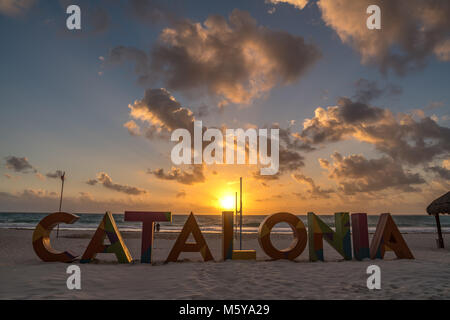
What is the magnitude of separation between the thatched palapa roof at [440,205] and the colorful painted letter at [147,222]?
15.0 metres

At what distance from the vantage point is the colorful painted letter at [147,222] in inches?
403

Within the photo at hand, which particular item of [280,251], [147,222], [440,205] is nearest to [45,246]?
[147,222]

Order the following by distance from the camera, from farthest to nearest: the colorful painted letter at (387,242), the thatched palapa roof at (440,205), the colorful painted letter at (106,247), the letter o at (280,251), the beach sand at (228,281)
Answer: the thatched palapa roof at (440,205), the colorful painted letter at (387,242), the letter o at (280,251), the colorful painted letter at (106,247), the beach sand at (228,281)

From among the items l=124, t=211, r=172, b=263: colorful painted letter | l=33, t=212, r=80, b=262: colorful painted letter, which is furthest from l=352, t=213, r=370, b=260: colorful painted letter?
l=33, t=212, r=80, b=262: colorful painted letter

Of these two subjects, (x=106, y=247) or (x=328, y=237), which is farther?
(x=328, y=237)

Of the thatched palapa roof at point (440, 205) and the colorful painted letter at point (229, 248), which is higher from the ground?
the thatched palapa roof at point (440, 205)

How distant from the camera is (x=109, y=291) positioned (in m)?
6.31

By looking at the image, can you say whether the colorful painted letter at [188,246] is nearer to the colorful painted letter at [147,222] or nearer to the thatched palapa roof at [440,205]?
the colorful painted letter at [147,222]

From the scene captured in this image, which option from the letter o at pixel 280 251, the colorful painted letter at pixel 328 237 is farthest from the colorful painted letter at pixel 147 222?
the colorful painted letter at pixel 328 237

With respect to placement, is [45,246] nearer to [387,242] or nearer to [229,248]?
[229,248]

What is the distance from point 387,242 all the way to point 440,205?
657 centimetres

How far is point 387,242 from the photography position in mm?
11188
